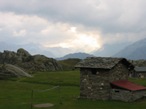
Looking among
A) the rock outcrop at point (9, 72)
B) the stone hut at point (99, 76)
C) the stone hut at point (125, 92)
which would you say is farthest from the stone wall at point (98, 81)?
the rock outcrop at point (9, 72)

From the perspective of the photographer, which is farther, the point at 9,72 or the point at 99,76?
the point at 9,72

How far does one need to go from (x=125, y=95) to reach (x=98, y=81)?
473cm

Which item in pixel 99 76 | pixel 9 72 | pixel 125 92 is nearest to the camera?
pixel 125 92

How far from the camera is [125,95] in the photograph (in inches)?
1681

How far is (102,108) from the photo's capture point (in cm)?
3616

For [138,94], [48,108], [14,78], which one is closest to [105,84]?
[138,94]

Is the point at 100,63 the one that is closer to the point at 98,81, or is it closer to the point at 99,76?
the point at 99,76

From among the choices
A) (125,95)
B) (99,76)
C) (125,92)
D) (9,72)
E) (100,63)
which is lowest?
(125,95)

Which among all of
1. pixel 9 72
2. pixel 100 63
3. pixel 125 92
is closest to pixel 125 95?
pixel 125 92

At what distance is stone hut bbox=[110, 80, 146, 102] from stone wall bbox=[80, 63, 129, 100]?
2.97 ft

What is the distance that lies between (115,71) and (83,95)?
631 cm

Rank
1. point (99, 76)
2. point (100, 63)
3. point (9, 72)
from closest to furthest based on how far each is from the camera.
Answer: point (99, 76) < point (100, 63) < point (9, 72)

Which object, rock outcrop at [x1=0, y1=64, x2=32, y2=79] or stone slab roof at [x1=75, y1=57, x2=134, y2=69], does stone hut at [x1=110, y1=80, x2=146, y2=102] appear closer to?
stone slab roof at [x1=75, y1=57, x2=134, y2=69]

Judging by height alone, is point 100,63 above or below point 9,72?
below
